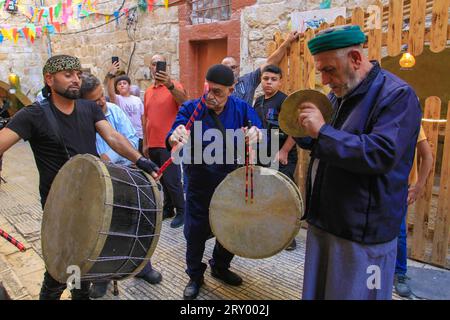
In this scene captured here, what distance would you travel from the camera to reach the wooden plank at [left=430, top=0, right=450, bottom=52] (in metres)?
2.84

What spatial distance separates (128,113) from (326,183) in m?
3.87

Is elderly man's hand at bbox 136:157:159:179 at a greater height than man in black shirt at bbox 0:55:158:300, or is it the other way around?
man in black shirt at bbox 0:55:158:300

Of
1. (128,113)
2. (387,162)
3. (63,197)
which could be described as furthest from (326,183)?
(128,113)

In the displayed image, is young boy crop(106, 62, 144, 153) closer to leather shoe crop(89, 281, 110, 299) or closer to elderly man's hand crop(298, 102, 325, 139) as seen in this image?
leather shoe crop(89, 281, 110, 299)

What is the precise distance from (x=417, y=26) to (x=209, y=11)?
12.0 feet

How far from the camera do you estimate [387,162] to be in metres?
1.46

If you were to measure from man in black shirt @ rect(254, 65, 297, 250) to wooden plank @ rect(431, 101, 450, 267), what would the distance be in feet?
4.30

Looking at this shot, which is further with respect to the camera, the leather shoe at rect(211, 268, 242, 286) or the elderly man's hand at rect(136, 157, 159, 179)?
the leather shoe at rect(211, 268, 242, 286)

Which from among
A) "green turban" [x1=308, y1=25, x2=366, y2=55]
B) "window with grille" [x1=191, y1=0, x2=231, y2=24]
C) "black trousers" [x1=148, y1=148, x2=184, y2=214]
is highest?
"window with grille" [x1=191, y1=0, x2=231, y2=24]

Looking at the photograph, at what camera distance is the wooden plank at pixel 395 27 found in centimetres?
310

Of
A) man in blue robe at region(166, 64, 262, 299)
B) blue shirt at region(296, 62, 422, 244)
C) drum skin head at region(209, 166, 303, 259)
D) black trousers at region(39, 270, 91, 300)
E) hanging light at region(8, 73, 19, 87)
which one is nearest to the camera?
blue shirt at region(296, 62, 422, 244)

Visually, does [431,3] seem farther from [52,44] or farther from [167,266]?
[52,44]

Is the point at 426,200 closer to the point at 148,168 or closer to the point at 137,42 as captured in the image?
the point at 148,168

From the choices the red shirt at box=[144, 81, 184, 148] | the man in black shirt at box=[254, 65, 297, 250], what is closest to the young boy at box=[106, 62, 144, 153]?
the red shirt at box=[144, 81, 184, 148]
